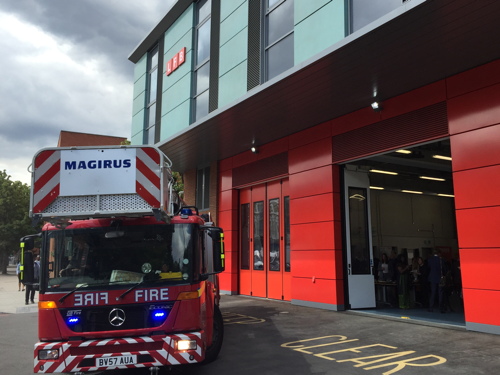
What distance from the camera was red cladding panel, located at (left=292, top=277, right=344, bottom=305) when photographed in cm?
1184

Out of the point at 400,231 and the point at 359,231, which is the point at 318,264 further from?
the point at 400,231

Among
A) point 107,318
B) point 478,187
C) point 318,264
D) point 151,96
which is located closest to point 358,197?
point 318,264

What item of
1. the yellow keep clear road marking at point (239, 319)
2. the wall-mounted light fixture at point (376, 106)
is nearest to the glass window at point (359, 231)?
the wall-mounted light fixture at point (376, 106)

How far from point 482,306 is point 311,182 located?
5846mm

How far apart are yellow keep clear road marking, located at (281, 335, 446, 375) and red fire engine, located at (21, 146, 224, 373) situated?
2605 mm

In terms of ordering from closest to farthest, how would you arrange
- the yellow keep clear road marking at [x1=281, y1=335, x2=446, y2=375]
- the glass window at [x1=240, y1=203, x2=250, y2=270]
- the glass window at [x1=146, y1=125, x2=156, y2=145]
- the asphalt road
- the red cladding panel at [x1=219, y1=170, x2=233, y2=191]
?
1. the asphalt road
2. the yellow keep clear road marking at [x1=281, y1=335, x2=446, y2=375]
3. the glass window at [x1=240, y1=203, x2=250, y2=270]
4. the red cladding panel at [x1=219, y1=170, x2=233, y2=191]
5. the glass window at [x1=146, y1=125, x2=156, y2=145]

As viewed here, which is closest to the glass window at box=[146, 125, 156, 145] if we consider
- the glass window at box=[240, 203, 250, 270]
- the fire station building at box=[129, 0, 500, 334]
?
the fire station building at box=[129, 0, 500, 334]

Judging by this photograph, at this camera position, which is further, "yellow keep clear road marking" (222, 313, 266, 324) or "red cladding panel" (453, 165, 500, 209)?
"yellow keep clear road marking" (222, 313, 266, 324)

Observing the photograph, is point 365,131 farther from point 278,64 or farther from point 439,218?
point 439,218

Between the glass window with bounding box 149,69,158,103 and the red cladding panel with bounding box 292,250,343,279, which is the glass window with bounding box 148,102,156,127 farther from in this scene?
the red cladding panel with bounding box 292,250,343,279

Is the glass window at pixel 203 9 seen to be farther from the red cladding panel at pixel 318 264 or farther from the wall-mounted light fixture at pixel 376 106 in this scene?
the red cladding panel at pixel 318 264

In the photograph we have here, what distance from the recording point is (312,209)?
1288 cm

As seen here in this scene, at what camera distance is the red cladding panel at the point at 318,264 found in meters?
12.0

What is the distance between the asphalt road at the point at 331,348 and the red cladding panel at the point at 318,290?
1.88 feet
